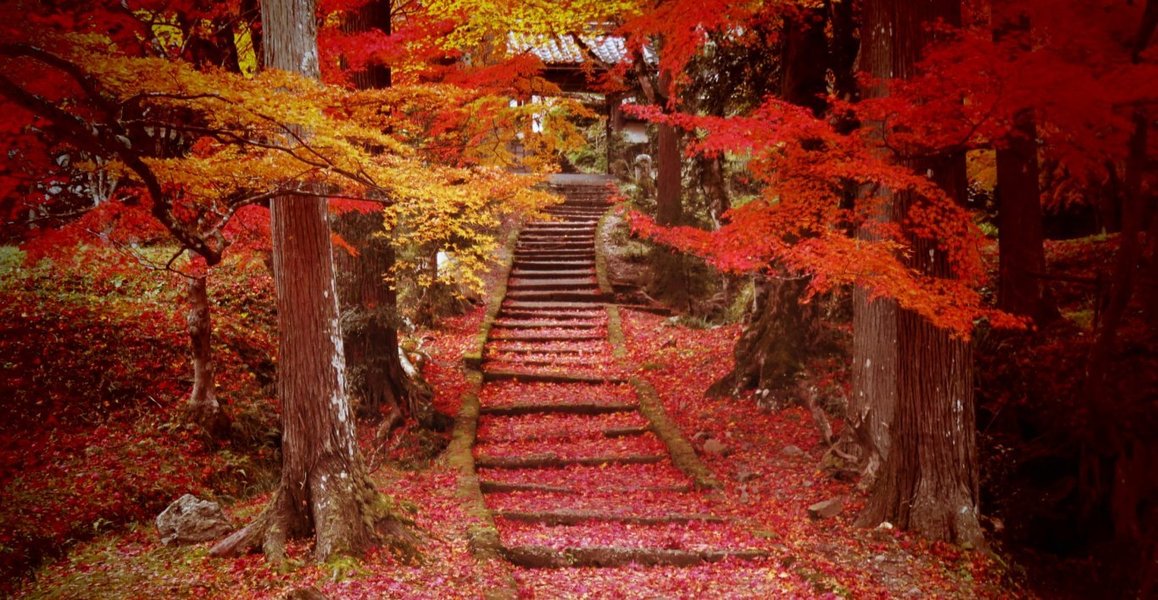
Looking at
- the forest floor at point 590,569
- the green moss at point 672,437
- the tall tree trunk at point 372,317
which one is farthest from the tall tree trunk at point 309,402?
the green moss at point 672,437

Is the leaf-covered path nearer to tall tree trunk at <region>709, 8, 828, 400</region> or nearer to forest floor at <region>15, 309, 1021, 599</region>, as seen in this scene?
forest floor at <region>15, 309, 1021, 599</region>

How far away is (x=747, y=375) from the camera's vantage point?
39.3ft

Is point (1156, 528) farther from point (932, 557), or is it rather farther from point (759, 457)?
A: point (759, 457)

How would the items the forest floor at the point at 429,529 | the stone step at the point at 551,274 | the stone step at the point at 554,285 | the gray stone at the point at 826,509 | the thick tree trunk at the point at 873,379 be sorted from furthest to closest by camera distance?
the stone step at the point at 551,274
the stone step at the point at 554,285
the gray stone at the point at 826,509
the thick tree trunk at the point at 873,379
the forest floor at the point at 429,529

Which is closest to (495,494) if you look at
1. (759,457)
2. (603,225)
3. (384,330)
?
(384,330)

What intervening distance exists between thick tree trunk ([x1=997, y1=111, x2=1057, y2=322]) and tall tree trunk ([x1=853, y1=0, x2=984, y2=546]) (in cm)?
416

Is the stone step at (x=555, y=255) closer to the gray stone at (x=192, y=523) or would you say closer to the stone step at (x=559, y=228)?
the stone step at (x=559, y=228)

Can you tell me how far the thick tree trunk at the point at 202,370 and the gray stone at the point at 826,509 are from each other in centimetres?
771

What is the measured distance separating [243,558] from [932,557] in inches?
266

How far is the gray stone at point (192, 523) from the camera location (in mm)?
6840

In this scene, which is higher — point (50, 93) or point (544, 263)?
point (50, 93)

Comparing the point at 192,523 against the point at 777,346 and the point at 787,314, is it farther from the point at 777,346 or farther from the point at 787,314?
the point at 787,314

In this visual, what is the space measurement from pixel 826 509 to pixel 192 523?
6.96 meters

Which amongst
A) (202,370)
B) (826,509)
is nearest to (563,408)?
(826,509)
